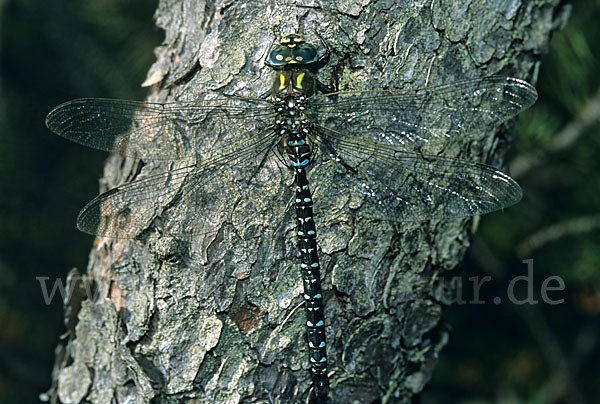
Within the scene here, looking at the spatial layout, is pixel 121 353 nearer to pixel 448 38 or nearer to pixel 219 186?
pixel 219 186

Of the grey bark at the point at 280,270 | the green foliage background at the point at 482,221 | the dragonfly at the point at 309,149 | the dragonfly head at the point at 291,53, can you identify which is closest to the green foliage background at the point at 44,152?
the green foliage background at the point at 482,221

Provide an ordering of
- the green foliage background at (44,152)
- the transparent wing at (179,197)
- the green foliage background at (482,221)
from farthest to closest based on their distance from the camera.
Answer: the green foliage background at (44,152), the green foliage background at (482,221), the transparent wing at (179,197)

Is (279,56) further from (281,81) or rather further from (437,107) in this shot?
(437,107)

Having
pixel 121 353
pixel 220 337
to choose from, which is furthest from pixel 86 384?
pixel 220 337

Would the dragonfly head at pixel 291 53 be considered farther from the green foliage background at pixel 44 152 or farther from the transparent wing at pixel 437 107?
the green foliage background at pixel 44 152

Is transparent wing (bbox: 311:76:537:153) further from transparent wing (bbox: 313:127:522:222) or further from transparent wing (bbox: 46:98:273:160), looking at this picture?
transparent wing (bbox: 46:98:273:160)

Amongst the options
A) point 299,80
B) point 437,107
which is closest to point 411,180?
point 437,107

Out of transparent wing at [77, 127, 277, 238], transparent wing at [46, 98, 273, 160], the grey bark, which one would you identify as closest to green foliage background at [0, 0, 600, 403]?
transparent wing at [46, 98, 273, 160]
